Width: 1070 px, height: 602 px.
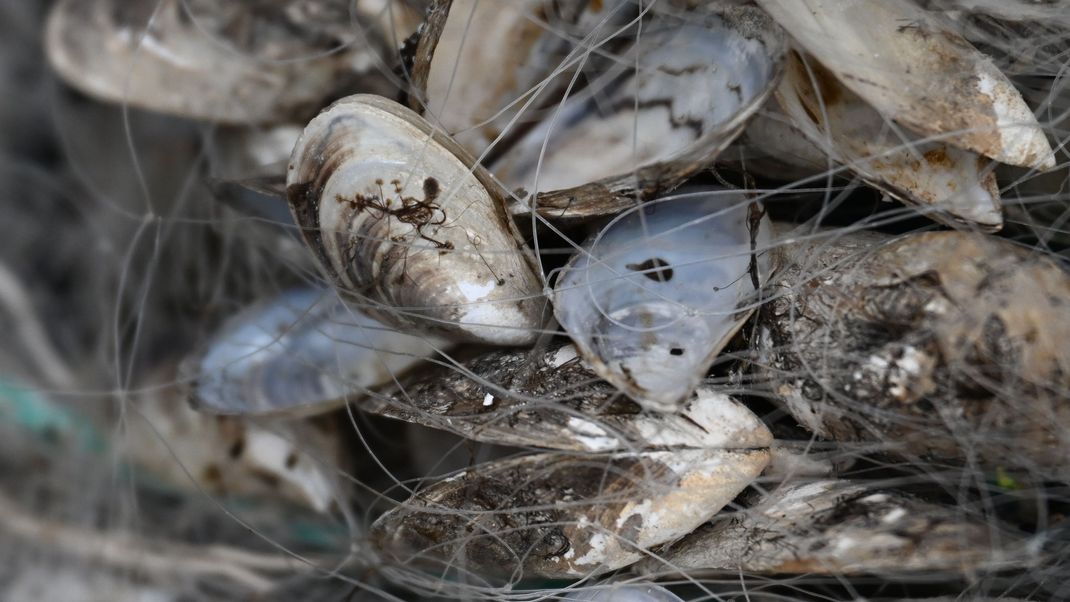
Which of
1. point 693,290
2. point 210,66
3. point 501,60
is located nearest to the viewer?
point 693,290

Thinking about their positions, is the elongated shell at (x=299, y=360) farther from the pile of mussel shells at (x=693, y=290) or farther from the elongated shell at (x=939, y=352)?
the elongated shell at (x=939, y=352)

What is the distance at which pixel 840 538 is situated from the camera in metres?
0.62

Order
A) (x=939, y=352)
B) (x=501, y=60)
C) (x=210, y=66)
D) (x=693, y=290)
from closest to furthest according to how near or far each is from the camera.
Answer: (x=939, y=352) < (x=693, y=290) < (x=501, y=60) < (x=210, y=66)

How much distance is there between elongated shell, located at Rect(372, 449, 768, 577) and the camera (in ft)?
2.16

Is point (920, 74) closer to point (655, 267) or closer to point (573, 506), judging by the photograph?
point (655, 267)

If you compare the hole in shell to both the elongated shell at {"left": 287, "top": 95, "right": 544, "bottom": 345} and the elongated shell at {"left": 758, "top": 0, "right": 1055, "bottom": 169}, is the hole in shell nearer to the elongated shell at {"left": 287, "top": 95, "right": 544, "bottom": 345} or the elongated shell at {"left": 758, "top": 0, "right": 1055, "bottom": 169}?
the elongated shell at {"left": 287, "top": 95, "right": 544, "bottom": 345}

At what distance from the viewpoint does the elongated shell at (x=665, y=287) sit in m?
0.66

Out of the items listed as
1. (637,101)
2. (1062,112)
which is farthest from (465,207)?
(1062,112)

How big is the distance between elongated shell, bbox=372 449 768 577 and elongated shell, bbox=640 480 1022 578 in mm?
38

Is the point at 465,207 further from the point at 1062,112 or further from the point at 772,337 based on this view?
the point at 1062,112

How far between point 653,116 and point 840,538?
0.39m

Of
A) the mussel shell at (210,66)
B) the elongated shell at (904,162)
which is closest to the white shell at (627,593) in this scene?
the elongated shell at (904,162)

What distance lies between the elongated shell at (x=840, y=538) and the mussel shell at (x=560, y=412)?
61 mm

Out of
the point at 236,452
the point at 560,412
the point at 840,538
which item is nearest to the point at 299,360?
the point at 236,452
